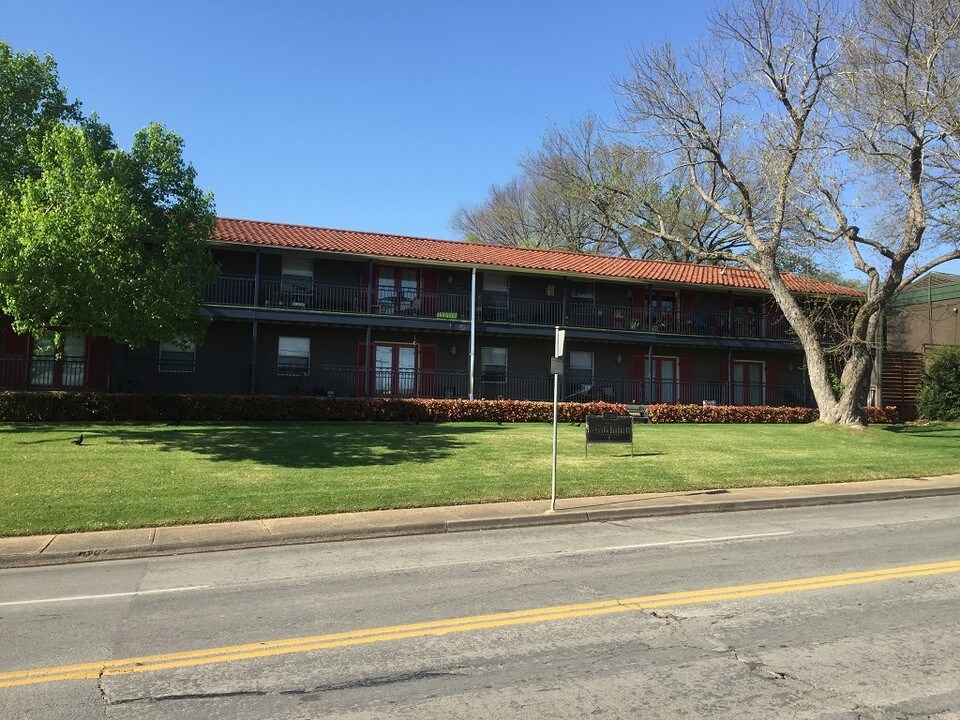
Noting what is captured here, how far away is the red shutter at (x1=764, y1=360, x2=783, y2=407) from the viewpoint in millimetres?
31000

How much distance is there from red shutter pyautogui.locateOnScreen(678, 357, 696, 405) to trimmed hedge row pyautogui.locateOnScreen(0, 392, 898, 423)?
3188 millimetres

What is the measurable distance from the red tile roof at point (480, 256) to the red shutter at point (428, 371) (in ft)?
11.1

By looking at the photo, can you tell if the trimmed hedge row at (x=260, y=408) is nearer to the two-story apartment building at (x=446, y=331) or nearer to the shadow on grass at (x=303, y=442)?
the shadow on grass at (x=303, y=442)

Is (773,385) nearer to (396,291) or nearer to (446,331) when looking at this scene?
(446,331)

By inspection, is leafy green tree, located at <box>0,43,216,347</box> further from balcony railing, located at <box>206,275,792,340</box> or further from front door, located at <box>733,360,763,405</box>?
front door, located at <box>733,360,763,405</box>

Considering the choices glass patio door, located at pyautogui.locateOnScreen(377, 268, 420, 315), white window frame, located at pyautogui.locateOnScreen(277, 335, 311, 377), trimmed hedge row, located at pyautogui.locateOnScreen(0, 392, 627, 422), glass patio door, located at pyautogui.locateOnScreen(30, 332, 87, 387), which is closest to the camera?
trimmed hedge row, located at pyautogui.locateOnScreen(0, 392, 627, 422)

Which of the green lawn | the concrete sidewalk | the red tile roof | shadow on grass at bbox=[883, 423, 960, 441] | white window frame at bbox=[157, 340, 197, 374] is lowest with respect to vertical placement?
Answer: the concrete sidewalk

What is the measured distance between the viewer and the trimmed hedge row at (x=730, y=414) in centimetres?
2539

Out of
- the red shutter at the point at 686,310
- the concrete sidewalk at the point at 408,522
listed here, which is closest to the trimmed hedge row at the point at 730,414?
the red shutter at the point at 686,310

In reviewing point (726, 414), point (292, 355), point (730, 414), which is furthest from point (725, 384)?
point (292, 355)

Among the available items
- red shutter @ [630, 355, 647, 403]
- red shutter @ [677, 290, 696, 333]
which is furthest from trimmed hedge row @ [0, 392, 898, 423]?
red shutter @ [677, 290, 696, 333]

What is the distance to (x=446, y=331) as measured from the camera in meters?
26.2

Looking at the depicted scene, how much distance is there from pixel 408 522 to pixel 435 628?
4.85m

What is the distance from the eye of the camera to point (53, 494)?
11258mm
